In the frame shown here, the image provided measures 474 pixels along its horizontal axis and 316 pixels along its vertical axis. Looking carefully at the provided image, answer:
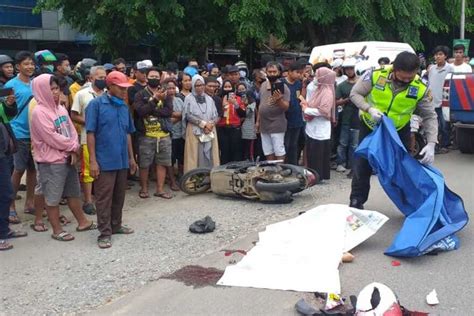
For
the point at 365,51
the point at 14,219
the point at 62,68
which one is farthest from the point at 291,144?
the point at 14,219

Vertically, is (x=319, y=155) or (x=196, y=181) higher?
(x=319, y=155)

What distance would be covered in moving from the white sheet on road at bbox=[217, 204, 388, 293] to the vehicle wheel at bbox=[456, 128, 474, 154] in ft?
19.1

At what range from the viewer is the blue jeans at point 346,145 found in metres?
8.97

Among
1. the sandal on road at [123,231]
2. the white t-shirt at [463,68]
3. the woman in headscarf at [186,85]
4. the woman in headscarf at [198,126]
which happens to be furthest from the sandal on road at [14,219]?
the white t-shirt at [463,68]

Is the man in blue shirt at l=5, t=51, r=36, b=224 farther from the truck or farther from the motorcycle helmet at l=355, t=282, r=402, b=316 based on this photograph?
the truck

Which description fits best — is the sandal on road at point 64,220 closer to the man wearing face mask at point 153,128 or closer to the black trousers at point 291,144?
the man wearing face mask at point 153,128

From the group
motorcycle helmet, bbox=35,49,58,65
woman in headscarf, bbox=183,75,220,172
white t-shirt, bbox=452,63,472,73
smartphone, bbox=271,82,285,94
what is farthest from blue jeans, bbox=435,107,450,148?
motorcycle helmet, bbox=35,49,58,65

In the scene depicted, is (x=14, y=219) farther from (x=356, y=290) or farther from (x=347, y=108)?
(x=347, y=108)

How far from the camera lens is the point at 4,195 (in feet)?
17.9

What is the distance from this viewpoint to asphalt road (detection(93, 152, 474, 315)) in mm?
4008

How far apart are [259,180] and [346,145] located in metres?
2.73

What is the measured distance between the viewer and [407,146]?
6109 mm

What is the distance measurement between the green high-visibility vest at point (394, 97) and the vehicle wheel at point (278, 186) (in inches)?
51.3

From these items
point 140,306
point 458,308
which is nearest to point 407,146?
point 458,308
